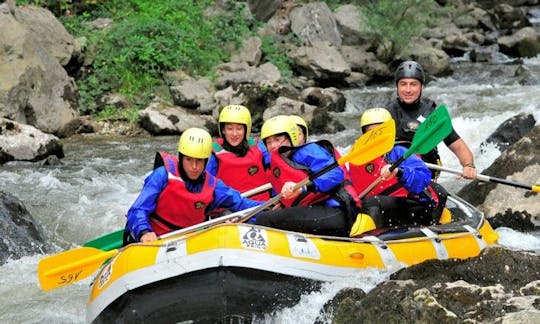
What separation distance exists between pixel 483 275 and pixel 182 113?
9303 millimetres

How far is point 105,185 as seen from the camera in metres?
8.61

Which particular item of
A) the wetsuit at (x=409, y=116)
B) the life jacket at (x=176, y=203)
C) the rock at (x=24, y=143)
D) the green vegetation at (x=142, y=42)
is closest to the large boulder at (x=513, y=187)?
the wetsuit at (x=409, y=116)

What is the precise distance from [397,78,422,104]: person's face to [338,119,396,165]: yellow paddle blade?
1.09 meters

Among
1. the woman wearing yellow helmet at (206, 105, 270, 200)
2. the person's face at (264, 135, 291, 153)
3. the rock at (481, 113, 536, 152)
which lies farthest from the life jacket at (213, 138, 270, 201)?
the rock at (481, 113, 536, 152)

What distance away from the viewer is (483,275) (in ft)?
11.0

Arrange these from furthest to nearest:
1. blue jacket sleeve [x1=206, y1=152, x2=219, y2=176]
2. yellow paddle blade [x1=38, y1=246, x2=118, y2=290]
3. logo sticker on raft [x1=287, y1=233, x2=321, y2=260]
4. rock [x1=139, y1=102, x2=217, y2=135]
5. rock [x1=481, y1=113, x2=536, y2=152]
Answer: rock [x1=139, y1=102, x2=217, y2=135], rock [x1=481, y1=113, x2=536, y2=152], blue jacket sleeve [x1=206, y1=152, x2=219, y2=176], yellow paddle blade [x1=38, y1=246, x2=118, y2=290], logo sticker on raft [x1=287, y1=233, x2=321, y2=260]

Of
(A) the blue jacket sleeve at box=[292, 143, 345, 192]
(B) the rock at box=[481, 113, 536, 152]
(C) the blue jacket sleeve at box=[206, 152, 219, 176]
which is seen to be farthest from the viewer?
(B) the rock at box=[481, 113, 536, 152]

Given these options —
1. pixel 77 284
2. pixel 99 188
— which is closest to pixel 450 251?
pixel 77 284

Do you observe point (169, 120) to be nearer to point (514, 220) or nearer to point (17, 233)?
point (17, 233)

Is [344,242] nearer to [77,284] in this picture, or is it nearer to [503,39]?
[77,284]

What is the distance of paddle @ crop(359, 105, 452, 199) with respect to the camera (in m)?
4.73

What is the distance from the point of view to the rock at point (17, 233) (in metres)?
5.99

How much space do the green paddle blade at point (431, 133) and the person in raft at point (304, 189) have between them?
0.59 metres

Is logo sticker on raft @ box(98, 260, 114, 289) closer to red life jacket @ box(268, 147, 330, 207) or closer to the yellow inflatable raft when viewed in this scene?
the yellow inflatable raft
